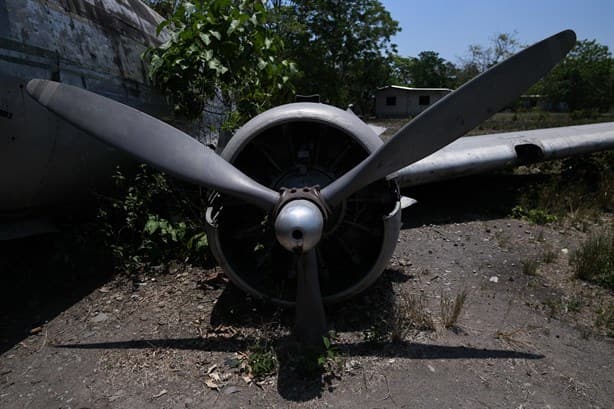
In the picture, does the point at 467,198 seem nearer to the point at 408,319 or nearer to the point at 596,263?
the point at 596,263

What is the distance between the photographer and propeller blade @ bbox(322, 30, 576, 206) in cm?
265

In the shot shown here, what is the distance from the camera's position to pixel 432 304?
3.66 metres

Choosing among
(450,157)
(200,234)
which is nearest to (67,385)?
(200,234)

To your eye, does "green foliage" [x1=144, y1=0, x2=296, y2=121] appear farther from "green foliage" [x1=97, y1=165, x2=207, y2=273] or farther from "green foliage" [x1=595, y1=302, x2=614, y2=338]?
"green foliage" [x1=595, y1=302, x2=614, y2=338]

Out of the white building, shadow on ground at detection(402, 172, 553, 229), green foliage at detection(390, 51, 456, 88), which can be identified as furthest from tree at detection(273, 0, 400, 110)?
green foliage at detection(390, 51, 456, 88)

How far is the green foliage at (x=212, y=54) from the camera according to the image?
4797 millimetres

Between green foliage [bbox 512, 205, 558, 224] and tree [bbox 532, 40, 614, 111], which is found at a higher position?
tree [bbox 532, 40, 614, 111]

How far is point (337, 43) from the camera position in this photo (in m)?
31.6

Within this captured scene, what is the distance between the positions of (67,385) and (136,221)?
7.08ft

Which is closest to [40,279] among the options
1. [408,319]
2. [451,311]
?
[408,319]

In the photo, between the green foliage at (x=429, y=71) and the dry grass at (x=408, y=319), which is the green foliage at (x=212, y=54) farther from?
the green foliage at (x=429, y=71)

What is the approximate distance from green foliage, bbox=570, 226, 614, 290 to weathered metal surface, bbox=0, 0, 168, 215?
511 cm

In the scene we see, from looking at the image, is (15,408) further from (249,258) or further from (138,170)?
(138,170)

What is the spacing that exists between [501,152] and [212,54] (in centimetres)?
410
